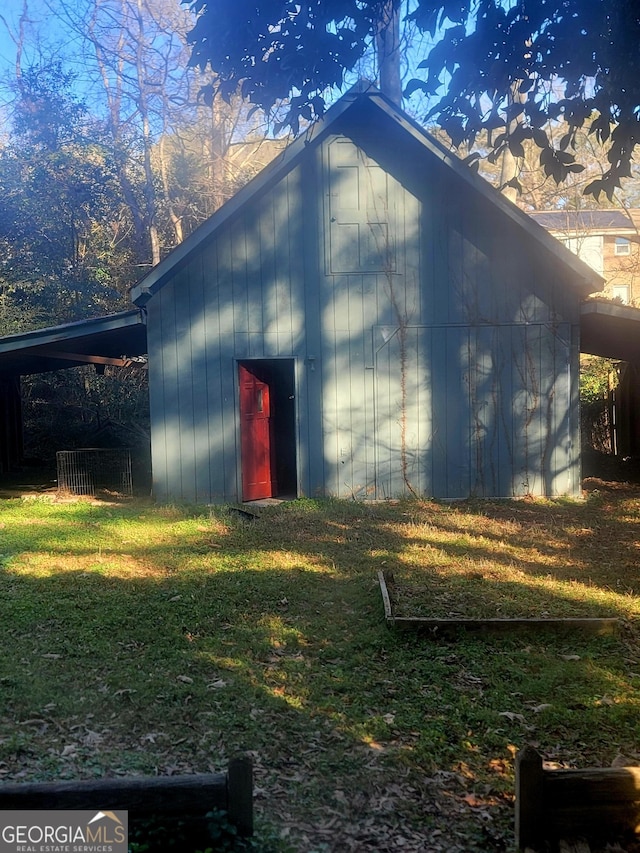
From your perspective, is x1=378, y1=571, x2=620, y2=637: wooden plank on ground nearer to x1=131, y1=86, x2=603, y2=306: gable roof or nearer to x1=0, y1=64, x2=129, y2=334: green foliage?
x1=131, y1=86, x2=603, y2=306: gable roof

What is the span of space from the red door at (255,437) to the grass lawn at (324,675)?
3318 mm

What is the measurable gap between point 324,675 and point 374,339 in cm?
787

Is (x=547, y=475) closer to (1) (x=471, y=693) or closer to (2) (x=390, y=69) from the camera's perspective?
(1) (x=471, y=693)

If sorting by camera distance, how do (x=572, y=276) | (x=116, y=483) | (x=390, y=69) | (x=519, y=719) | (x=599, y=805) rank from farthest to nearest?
1. (x=390, y=69)
2. (x=116, y=483)
3. (x=572, y=276)
4. (x=519, y=719)
5. (x=599, y=805)

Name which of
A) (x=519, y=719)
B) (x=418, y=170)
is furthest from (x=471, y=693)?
(x=418, y=170)

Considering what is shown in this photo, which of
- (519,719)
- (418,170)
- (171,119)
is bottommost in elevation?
(519,719)

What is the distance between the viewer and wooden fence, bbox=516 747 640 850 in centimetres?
303

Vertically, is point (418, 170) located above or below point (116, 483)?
above

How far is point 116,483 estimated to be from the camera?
582 inches

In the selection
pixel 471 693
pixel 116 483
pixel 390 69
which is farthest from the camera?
pixel 390 69

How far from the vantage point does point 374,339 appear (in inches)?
485

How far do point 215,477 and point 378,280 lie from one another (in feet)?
13.5

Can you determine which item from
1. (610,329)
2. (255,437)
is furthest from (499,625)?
(610,329)

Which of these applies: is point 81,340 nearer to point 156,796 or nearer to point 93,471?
Answer: point 93,471
